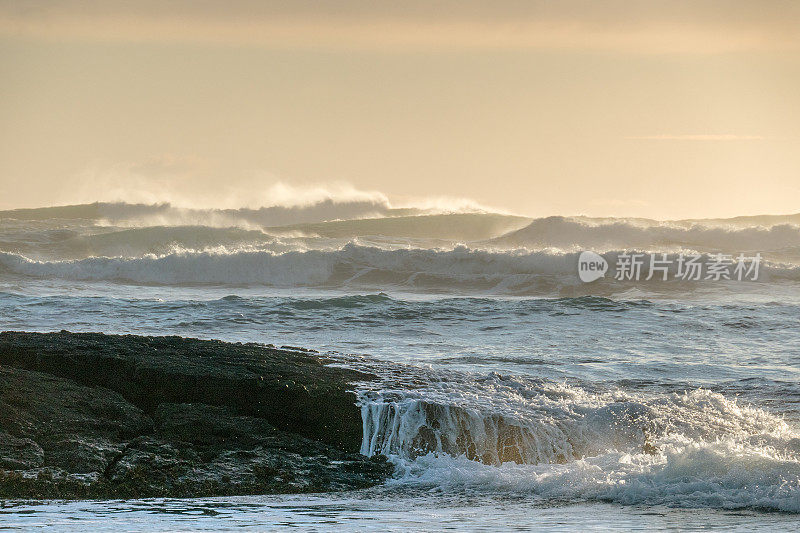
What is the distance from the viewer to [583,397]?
6.12m

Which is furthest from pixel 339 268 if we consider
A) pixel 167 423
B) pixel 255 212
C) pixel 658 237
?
pixel 167 423

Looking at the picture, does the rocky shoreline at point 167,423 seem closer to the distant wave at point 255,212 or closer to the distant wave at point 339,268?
the distant wave at point 339,268

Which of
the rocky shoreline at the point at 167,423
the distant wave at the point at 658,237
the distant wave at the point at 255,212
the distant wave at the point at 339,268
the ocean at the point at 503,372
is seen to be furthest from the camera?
the distant wave at the point at 255,212

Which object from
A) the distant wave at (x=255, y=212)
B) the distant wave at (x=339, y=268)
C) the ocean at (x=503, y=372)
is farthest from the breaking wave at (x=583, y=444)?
the distant wave at (x=255, y=212)

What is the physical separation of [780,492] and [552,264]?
632 inches

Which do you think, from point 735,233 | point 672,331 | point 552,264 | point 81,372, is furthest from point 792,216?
point 81,372

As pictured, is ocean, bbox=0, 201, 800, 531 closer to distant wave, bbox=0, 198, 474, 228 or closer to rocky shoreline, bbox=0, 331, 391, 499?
rocky shoreline, bbox=0, 331, 391, 499

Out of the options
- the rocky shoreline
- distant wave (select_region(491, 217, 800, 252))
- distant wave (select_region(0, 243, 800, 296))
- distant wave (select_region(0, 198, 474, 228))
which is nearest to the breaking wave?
the rocky shoreline

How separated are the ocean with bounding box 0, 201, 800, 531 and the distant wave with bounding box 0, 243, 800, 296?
6cm

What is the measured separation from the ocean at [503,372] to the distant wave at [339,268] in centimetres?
6

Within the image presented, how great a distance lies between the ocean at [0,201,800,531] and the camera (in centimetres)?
392

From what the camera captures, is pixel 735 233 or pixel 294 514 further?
pixel 735 233

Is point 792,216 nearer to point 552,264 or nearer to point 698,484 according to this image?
point 552,264

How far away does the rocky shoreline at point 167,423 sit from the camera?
4.24 meters
